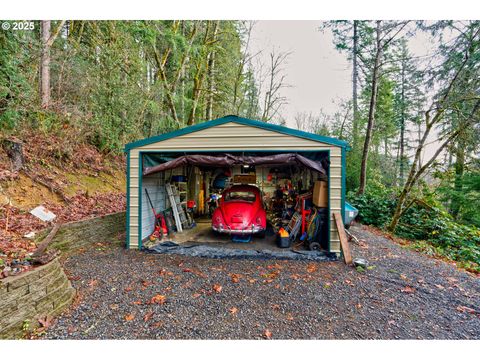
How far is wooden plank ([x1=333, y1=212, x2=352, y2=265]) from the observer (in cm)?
445

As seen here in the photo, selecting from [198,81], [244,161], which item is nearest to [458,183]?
[244,161]

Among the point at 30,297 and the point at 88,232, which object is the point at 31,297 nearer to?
the point at 30,297

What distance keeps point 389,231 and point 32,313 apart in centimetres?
970

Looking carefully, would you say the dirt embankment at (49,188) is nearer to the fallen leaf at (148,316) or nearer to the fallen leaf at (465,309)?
the fallen leaf at (148,316)

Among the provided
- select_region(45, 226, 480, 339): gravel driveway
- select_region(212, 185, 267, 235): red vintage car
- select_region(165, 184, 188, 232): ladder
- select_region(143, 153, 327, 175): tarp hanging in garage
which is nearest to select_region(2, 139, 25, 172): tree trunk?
select_region(45, 226, 480, 339): gravel driveway

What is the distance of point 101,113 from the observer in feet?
27.9

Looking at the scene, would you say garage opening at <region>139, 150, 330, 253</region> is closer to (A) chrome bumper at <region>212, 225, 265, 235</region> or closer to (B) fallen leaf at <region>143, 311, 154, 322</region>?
(A) chrome bumper at <region>212, 225, 265, 235</region>

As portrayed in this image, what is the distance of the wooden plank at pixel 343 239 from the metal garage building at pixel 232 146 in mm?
132

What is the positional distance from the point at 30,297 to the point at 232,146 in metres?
3.98

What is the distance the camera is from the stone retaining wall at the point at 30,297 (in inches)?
87.4

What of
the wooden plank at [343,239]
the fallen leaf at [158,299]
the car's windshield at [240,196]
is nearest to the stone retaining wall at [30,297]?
the fallen leaf at [158,299]

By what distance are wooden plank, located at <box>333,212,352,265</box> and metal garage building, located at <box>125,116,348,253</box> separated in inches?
5.2

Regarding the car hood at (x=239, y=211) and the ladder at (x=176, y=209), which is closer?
the car hood at (x=239, y=211)

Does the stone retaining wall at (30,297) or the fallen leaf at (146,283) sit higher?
the stone retaining wall at (30,297)
